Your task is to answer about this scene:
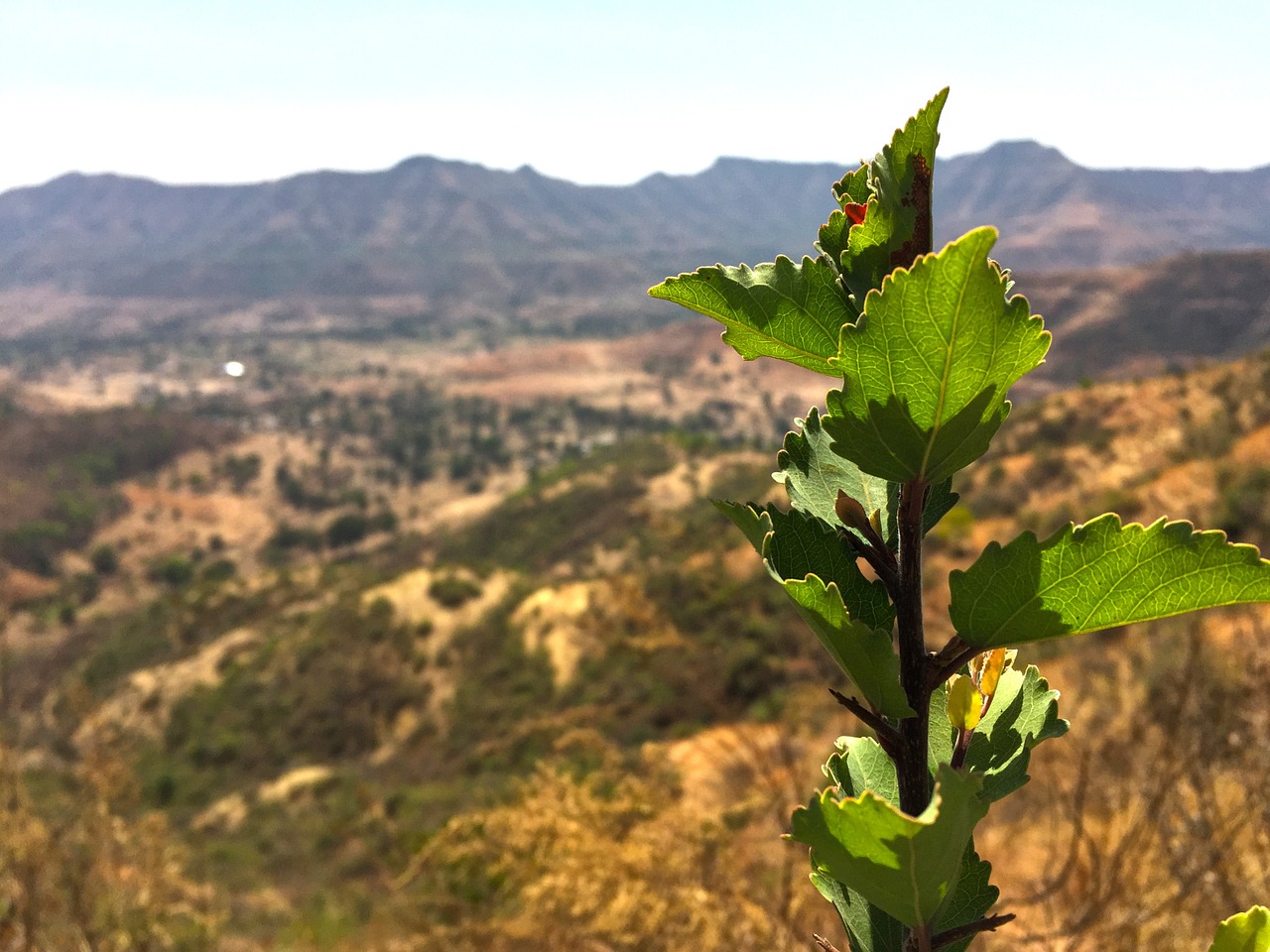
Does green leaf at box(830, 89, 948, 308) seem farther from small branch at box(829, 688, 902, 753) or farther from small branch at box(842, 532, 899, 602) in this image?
small branch at box(829, 688, 902, 753)

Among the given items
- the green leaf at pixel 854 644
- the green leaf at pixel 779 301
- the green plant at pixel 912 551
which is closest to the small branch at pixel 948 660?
the green plant at pixel 912 551

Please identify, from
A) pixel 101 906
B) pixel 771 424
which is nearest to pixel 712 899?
pixel 101 906

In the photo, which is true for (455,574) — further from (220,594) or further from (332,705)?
(220,594)

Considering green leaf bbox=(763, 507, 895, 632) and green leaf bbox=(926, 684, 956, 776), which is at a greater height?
green leaf bbox=(763, 507, 895, 632)

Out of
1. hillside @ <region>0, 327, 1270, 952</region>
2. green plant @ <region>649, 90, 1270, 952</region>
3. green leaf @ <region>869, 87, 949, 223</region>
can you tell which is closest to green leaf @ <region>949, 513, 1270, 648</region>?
green plant @ <region>649, 90, 1270, 952</region>

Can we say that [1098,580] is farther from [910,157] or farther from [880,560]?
[910,157]

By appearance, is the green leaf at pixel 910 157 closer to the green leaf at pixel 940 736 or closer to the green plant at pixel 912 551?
the green plant at pixel 912 551

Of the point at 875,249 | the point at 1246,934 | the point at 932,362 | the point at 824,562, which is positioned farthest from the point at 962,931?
the point at 875,249

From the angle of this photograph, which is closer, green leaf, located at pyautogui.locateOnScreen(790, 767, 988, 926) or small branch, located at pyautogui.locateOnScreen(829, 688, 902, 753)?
green leaf, located at pyautogui.locateOnScreen(790, 767, 988, 926)
